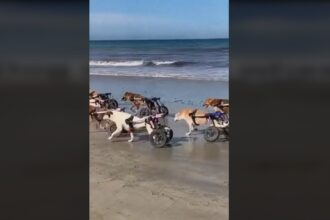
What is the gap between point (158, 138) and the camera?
256cm

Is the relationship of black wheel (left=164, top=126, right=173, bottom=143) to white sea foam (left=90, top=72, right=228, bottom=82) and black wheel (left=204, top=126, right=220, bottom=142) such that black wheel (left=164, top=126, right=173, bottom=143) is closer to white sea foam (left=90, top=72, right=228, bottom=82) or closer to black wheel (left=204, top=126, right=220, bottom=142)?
black wheel (left=204, top=126, right=220, bottom=142)

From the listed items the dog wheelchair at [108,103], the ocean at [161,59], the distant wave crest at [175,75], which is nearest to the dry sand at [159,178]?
the dog wheelchair at [108,103]

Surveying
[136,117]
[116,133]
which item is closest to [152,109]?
[136,117]

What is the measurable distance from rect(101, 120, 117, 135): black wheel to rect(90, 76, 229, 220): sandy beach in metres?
0.05

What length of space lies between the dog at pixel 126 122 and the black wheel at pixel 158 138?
68mm

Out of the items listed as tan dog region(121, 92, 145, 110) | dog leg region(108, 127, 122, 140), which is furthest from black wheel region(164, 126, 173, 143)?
tan dog region(121, 92, 145, 110)

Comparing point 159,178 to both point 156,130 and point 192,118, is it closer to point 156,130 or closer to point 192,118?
point 156,130

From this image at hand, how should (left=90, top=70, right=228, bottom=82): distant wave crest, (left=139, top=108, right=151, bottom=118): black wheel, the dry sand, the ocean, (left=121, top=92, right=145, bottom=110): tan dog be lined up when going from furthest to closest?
the ocean < (left=90, top=70, right=228, bottom=82): distant wave crest < (left=121, top=92, right=145, bottom=110): tan dog < (left=139, top=108, right=151, bottom=118): black wheel < the dry sand

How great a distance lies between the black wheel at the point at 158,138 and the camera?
2.56m

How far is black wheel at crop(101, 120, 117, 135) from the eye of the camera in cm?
279
